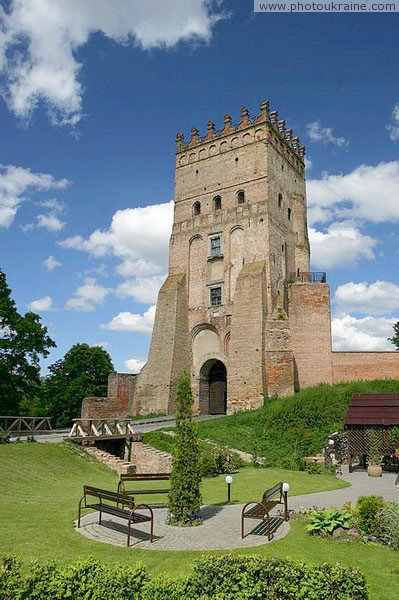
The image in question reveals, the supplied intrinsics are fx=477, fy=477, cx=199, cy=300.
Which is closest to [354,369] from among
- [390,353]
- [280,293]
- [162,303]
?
[390,353]

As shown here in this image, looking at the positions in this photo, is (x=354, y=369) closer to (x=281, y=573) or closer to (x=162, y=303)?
(x=162, y=303)

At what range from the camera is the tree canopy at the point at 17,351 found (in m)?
28.7

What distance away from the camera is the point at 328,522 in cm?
936

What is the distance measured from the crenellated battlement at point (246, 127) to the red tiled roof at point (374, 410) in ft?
72.5

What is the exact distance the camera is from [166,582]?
17.5 feet

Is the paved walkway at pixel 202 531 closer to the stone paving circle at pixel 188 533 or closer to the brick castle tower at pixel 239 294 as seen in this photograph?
the stone paving circle at pixel 188 533

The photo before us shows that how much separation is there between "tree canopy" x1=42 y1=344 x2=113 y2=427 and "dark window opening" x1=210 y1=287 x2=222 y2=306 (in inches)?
616

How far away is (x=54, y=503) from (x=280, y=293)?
23.7m

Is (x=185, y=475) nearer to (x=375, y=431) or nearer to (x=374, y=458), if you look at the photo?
(x=374, y=458)

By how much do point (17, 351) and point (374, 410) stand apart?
20997 millimetres

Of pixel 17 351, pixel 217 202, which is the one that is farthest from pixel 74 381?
pixel 217 202

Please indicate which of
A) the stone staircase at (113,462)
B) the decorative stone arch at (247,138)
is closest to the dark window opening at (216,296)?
the decorative stone arch at (247,138)

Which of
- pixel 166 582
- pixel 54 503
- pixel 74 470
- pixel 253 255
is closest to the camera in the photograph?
pixel 166 582

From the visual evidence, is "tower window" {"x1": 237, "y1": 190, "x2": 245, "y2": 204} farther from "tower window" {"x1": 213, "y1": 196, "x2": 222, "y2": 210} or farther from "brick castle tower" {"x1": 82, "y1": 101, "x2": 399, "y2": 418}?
"tower window" {"x1": 213, "y1": 196, "x2": 222, "y2": 210}
